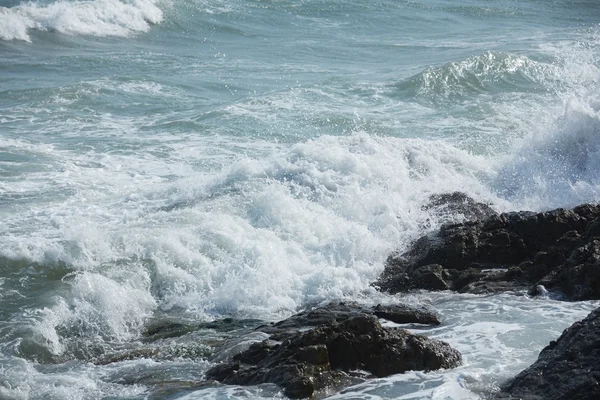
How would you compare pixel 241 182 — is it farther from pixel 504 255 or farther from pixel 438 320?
pixel 438 320

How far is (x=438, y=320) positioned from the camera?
Answer: 827 cm

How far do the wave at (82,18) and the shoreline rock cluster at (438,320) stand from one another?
16.6m

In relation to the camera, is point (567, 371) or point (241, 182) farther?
point (241, 182)

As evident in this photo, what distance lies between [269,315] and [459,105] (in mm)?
10868

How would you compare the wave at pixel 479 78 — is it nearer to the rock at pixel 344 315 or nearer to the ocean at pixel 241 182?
the ocean at pixel 241 182

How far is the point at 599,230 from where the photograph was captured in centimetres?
934

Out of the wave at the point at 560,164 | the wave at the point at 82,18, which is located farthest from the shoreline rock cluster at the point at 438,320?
the wave at the point at 82,18

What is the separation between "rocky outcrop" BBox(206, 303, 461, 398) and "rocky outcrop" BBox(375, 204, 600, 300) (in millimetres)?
2082

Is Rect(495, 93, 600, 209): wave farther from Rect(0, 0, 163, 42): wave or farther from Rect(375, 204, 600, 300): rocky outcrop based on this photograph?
Rect(0, 0, 163, 42): wave

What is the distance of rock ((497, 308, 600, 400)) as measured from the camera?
584cm

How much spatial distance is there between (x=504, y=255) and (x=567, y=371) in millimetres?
3812

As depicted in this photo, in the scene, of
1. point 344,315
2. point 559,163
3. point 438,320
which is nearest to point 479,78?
point 559,163

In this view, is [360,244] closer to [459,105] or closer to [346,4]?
[459,105]

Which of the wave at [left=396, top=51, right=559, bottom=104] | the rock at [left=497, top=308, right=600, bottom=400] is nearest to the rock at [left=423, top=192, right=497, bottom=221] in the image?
the rock at [left=497, top=308, right=600, bottom=400]
